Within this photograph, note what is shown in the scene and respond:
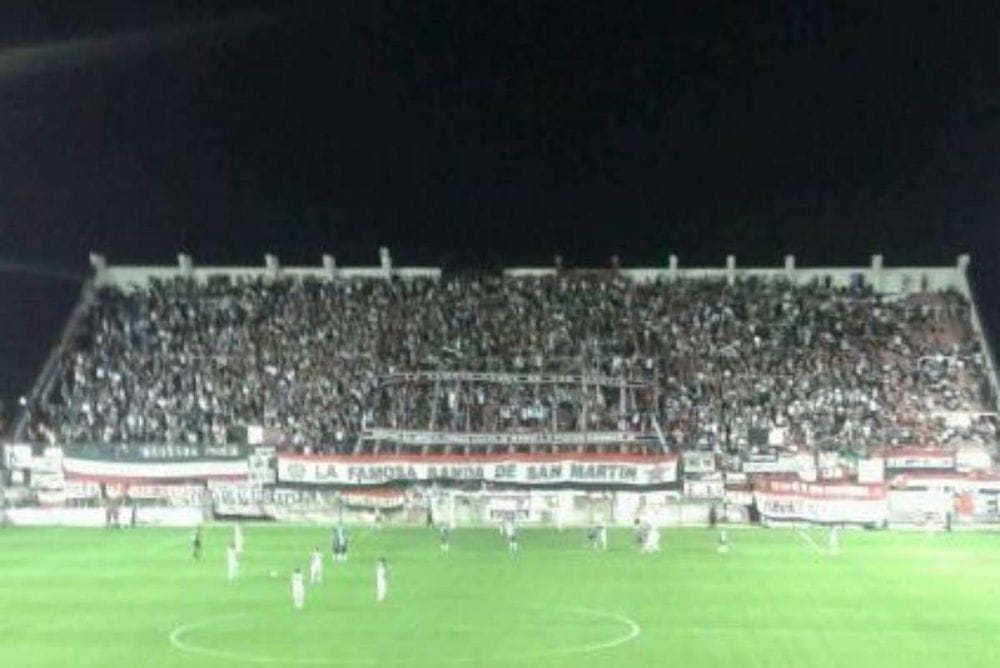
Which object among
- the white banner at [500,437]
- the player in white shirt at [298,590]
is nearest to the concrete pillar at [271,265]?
the white banner at [500,437]

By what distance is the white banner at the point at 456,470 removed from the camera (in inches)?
2436

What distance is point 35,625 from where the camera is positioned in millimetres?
33094

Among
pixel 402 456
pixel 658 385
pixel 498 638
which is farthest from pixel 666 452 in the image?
pixel 498 638

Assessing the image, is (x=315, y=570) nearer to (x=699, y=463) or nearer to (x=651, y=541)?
(x=651, y=541)

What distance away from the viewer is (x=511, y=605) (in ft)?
117

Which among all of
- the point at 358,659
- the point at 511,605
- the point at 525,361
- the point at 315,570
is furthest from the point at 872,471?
the point at 358,659

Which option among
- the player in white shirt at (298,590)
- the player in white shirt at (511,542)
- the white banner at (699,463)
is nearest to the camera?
the player in white shirt at (298,590)

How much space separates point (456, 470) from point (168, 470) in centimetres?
1212

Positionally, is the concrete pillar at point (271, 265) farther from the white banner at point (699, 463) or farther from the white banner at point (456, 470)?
the white banner at point (699, 463)

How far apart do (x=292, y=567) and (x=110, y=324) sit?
3269cm

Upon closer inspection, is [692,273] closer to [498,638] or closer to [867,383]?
[867,383]

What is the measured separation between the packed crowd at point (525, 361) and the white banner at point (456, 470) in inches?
148

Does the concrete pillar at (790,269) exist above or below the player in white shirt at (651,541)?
above

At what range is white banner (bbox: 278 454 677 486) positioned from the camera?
6188cm
